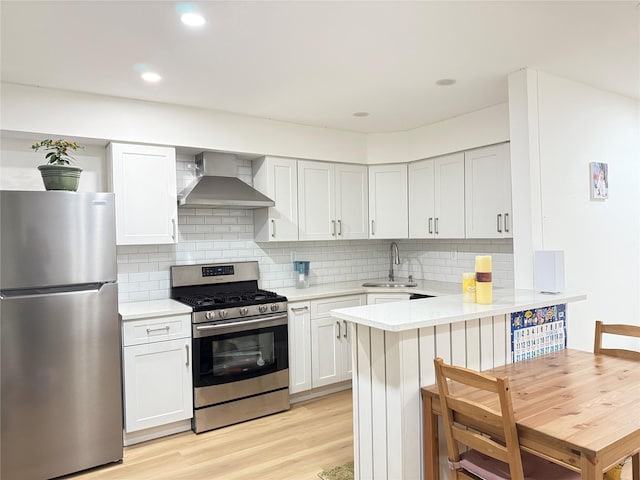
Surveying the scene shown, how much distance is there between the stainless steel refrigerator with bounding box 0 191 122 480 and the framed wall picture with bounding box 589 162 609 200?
3.54 meters

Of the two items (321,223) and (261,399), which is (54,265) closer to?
(261,399)

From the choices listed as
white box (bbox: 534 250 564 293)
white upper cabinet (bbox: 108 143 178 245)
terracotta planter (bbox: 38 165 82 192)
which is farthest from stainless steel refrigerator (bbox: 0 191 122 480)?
white box (bbox: 534 250 564 293)

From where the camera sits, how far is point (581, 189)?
3381mm

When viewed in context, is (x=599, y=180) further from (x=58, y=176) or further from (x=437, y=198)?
(x=58, y=176)

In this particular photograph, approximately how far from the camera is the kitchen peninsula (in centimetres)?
207

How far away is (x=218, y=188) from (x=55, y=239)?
1377 millimetres

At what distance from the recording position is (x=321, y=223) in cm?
444

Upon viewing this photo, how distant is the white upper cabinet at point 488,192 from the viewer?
380 centimetres

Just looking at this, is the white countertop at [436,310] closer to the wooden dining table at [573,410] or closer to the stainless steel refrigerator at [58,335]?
the wooden dining table at [573,410]

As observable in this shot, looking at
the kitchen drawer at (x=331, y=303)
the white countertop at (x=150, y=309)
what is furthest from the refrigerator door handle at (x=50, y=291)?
the kitchen drawer at (x=331, y=303)

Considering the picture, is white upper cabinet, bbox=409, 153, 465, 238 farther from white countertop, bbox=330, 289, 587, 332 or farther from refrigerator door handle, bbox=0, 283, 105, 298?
refrigerator door handle, bbox=0, 283, 105, 298

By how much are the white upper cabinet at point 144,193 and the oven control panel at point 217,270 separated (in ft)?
1.69

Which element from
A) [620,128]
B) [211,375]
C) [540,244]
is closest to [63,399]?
[211,375]

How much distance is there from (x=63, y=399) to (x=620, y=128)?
467cm
